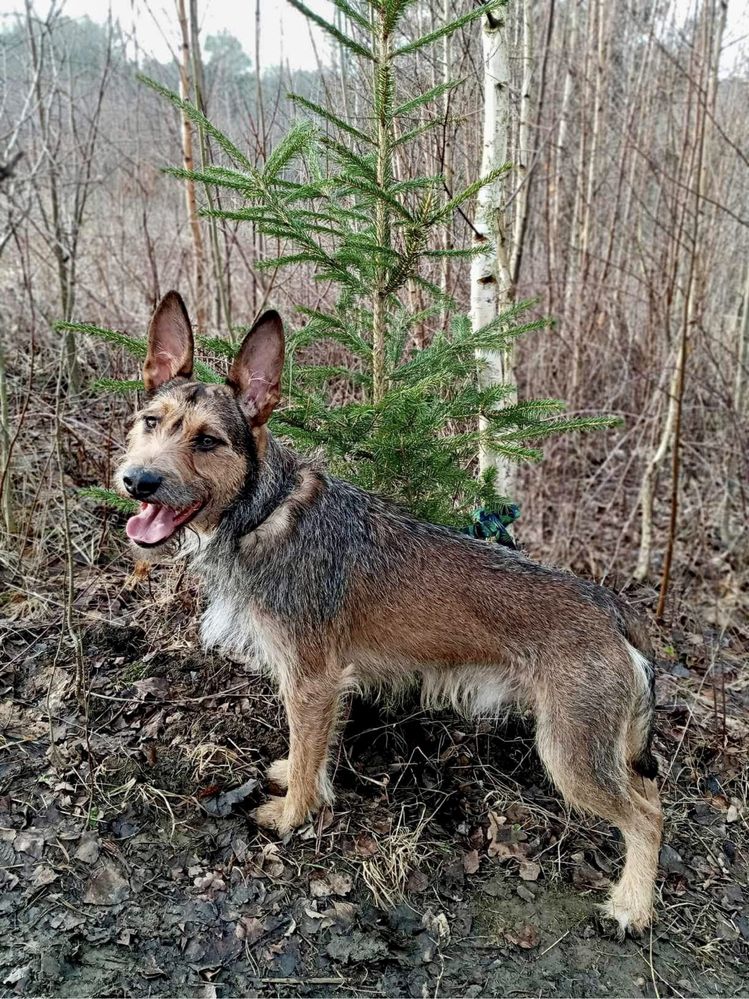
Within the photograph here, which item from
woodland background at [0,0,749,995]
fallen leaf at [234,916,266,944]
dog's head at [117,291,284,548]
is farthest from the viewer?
woodland background at [0,0,749,995]

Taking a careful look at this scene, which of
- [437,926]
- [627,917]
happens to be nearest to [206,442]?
[437,926]

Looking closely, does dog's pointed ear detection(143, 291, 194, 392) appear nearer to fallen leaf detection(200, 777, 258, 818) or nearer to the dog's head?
the dog's head

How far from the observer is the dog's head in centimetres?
261

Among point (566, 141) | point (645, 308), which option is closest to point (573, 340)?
point (645, 308)

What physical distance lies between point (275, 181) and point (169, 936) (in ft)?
10.7

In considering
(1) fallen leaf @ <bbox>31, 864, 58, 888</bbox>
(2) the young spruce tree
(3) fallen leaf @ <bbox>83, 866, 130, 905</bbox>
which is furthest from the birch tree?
(1) fallen leaf @ <bbox>31, 864, 58, 888</bbox>

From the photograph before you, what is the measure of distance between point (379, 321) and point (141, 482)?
159cm

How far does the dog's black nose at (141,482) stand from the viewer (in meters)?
2.50

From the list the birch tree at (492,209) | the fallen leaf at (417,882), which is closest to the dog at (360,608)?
the fallen leaf at (417,882)

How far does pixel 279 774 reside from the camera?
3.40 meters

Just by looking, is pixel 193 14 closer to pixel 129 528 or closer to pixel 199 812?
pixel 129 528

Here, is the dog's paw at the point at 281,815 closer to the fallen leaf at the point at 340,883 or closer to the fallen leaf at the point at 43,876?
the fallen leaf at the point at 340,883

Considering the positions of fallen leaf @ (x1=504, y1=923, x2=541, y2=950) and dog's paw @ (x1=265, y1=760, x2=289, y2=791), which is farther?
dog's paw @ (x1=265, y1=760, x2=289, y2=791)

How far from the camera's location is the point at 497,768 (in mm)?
3629
